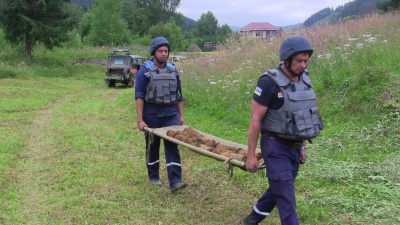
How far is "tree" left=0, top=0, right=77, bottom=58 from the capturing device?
69.2 ft

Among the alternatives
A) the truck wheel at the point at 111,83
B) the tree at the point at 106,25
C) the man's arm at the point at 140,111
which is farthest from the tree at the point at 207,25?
the man's arm at the point at 140,111

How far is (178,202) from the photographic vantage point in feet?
15.0

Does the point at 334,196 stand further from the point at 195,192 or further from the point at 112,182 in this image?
the point at 112,182

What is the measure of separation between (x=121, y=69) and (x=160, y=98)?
557 inches

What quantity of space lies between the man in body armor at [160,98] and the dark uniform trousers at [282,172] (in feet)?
5.99

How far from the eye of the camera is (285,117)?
301cm

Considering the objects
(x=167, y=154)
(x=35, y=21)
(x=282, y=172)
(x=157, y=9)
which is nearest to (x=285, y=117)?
(x=282, y=172)

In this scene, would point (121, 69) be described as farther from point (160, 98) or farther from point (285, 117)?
point (285, 117)

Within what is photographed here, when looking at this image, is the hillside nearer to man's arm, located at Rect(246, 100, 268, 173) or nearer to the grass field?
the grass field

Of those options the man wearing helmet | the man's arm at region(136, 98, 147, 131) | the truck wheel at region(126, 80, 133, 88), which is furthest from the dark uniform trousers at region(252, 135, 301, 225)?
the truck wheel at region(126, 80, 133, 88)

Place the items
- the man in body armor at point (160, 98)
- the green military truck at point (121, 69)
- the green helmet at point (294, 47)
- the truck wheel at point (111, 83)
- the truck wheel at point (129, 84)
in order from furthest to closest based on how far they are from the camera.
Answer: the truck wheel at point (129, 84) → the truck wheel at point (111, 83) → the green military truck at point (121, 69) → the man in body armor at point (160, 98) → the green helmet at point (294, 47)

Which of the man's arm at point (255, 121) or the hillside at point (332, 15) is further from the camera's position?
the hillside at point (332, 15)

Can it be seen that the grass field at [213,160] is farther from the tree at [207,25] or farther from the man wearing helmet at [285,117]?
the tree at [207,25]

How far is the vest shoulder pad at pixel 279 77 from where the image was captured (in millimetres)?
2994
